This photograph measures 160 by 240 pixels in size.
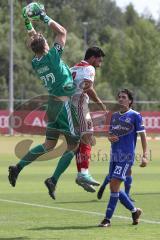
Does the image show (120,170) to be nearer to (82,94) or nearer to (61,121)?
(61,121)

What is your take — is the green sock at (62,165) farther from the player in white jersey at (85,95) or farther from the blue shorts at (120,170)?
the blue shorts at (120,170)

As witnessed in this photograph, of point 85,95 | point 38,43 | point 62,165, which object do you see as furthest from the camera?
point 85,95

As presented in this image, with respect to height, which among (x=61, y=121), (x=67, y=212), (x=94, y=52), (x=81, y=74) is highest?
(x=94, y=52)

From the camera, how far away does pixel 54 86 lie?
45.8 ft

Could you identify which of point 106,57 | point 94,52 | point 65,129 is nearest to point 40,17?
point 94,52

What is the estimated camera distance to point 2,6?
100812mm

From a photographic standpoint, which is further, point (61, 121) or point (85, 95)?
point (85, 95)

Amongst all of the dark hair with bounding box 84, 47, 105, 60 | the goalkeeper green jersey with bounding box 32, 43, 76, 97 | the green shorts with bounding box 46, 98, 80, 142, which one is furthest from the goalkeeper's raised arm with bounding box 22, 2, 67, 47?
the green shorts with bounding box 46, 98, 80, 142

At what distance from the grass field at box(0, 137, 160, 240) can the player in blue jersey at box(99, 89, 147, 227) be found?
432 millimetres

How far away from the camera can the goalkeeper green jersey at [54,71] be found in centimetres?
1370

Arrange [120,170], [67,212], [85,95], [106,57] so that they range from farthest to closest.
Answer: [106,57] → [67,212] → [85,95] → [120,170]

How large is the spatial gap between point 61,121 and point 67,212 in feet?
8.02

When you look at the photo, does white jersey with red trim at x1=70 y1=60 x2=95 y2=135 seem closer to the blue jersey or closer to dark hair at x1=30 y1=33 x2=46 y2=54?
the blue jersey

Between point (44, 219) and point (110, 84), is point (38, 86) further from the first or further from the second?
point (44, 219)
